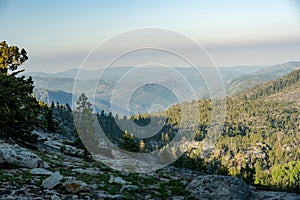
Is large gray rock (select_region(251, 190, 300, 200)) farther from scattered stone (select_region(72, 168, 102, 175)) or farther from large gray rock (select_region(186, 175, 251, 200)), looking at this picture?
scattered stone (select_region(72, 168, 102, 175))

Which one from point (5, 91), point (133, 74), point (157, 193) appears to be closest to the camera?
point (157, 193)

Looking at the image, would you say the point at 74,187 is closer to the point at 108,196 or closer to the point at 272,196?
the point at 108,196

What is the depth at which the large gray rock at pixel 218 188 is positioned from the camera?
22.1m

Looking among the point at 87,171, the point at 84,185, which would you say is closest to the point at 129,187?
the point at 84,185

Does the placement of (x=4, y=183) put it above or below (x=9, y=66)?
below

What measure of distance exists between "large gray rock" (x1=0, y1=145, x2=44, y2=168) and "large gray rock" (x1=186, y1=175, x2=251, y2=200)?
1136 centimetres

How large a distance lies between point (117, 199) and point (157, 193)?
14.5ft

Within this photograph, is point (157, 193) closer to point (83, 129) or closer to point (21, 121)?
point (21, 121)

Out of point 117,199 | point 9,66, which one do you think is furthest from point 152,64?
point 9,66

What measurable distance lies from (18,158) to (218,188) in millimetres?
14232

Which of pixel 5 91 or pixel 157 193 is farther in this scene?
pixel 5 91

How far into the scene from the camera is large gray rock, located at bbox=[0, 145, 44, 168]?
21670 mm

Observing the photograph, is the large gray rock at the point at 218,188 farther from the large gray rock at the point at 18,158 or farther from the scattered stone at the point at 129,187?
the large gray rock at the point at 18,158

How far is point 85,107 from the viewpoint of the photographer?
63.8m
